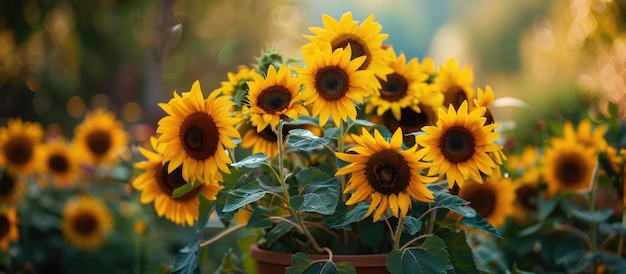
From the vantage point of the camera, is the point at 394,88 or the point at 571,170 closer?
the point at 394,88

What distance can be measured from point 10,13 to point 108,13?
0.99m

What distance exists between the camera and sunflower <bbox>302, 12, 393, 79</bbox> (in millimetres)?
1244

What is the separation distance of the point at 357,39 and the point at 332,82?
0.50ft

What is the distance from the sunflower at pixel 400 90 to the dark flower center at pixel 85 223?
1.69 m

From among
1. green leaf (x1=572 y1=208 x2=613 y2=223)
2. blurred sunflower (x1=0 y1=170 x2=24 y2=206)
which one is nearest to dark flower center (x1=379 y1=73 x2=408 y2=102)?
green leaf (x1=572 y1=208 x2=613 y2=223)

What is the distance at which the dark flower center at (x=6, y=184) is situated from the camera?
7.75 feet

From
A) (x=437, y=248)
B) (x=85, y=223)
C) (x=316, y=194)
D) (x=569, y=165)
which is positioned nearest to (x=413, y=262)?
(x=437, y=248)

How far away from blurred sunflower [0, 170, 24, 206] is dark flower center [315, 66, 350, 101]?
1551 mm

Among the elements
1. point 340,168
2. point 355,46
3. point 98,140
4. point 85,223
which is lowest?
point 85,223

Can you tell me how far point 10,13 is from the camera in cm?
414

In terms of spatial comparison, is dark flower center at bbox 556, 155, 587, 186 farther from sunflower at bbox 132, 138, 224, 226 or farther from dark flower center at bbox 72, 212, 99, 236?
dark flower center at bbox 72, 212, 99, 236

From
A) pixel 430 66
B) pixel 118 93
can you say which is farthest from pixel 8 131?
pixel 118 93

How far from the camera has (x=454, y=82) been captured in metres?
1.40

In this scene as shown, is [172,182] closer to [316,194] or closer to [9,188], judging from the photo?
[316,194]
